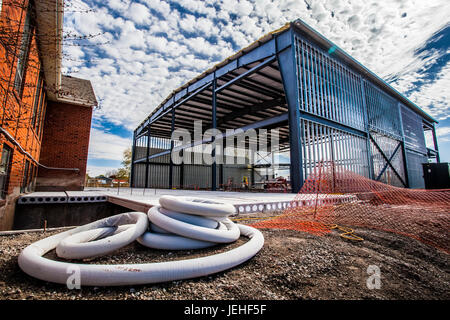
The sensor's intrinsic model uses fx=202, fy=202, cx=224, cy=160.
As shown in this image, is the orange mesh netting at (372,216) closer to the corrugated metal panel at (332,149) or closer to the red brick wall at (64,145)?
the corrugated metal panel at (332,149)

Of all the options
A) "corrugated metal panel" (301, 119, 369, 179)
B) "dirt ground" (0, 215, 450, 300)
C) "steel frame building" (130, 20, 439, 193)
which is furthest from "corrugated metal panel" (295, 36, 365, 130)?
"dirt ground" (0, 215, 450, 300)

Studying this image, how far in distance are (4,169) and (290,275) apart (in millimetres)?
6490

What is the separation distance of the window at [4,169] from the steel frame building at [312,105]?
899cm

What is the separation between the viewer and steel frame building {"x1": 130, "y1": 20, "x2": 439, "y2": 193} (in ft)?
33.0

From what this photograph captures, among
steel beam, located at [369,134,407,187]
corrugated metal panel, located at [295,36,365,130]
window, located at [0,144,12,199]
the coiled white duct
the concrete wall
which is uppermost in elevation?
corrugated metal panel, located at [295,36,365,130]

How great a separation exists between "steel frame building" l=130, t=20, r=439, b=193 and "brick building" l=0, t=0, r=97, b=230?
7360mm

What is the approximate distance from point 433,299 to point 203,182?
89.5ft

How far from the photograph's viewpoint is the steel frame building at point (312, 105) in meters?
10.1

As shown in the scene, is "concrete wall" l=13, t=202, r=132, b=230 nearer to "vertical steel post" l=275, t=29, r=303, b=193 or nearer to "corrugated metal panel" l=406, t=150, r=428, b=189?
"vertical steel post" l=275, t=29, r=303, b=193

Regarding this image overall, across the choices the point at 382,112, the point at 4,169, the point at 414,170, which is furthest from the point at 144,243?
the point at 414,170

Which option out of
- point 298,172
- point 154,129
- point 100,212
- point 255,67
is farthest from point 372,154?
point 154,129

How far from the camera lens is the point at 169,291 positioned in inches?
58.7

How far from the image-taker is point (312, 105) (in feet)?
34.7

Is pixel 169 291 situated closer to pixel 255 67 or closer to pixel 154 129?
pixel 255 67
